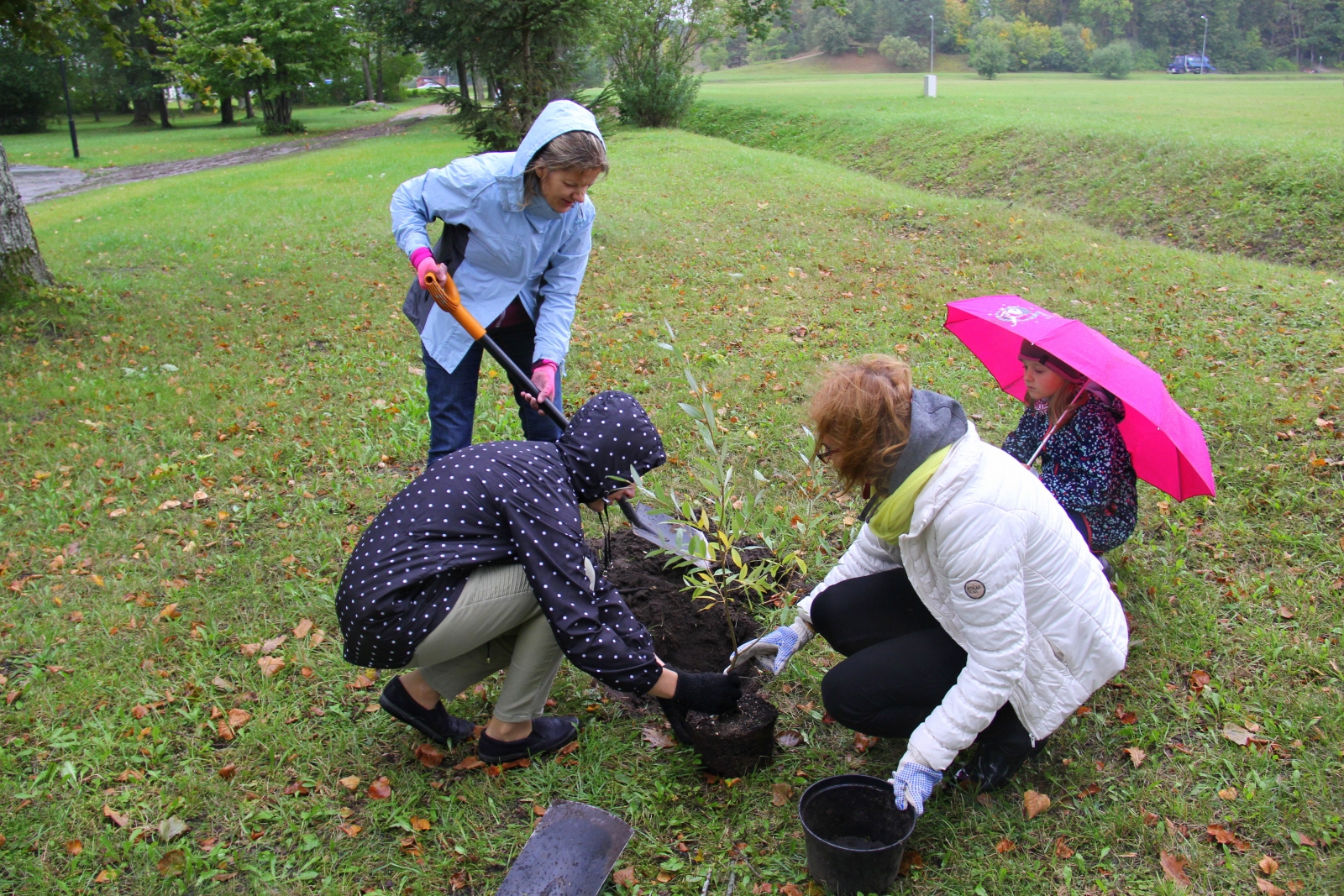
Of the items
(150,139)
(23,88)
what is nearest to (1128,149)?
(150,139)

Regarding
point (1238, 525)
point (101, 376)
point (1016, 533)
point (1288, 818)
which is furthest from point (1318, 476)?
point (101, 376)

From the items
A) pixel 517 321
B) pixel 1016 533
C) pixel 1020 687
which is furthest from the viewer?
pixel 517 321

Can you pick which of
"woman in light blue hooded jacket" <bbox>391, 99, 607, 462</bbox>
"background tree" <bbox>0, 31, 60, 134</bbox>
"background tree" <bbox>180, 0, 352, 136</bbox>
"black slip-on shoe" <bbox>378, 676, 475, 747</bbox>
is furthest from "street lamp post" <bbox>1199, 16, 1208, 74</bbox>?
"background tree" <bbox>0, 31, 60, 134</bbox>

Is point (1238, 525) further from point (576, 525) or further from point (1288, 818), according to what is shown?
point (576, 525)

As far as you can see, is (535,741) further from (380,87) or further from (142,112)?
(380,87)

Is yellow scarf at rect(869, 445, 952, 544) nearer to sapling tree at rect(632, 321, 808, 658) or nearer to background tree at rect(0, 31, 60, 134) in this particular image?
sapling tree at rect(632, 321, 808, 658)

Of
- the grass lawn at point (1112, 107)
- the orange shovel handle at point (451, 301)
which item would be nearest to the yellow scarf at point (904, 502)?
the orange shovel handle at point (451, 301)

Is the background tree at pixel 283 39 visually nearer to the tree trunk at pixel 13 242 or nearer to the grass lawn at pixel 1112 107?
the grass lawn at pixel 1112 107

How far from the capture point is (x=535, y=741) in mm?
2812

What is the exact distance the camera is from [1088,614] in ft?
7.66

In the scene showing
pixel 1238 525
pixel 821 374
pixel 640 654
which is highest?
pixel 821 374

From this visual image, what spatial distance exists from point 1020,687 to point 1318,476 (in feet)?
8.92

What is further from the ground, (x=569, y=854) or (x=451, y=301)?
(x=451, y=301)

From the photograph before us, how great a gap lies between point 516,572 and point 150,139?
3296 centimetres
